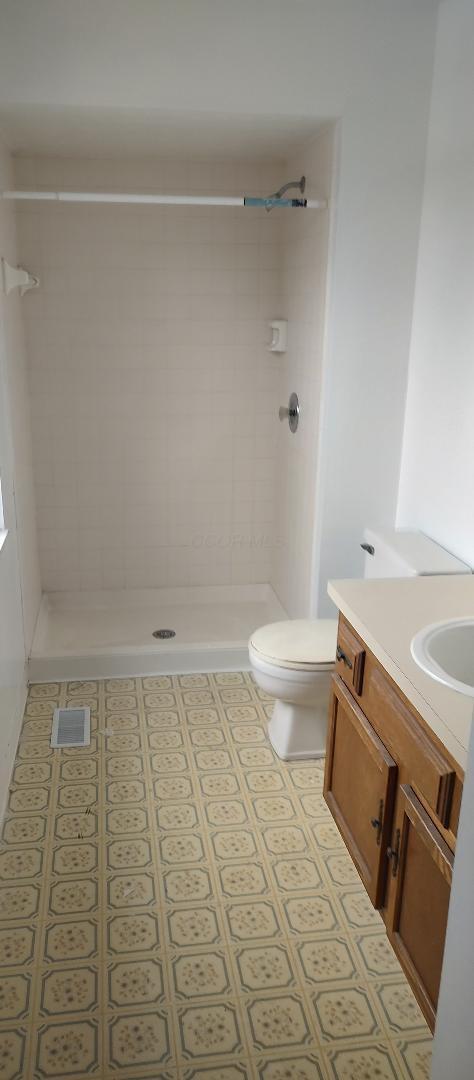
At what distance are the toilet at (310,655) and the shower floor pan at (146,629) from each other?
0.63 m

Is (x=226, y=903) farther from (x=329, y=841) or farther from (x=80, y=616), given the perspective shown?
(x=80, y=616)

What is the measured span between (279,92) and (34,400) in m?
1.86

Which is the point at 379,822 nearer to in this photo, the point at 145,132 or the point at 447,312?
the point at 447,312

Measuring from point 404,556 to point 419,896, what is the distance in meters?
1.20

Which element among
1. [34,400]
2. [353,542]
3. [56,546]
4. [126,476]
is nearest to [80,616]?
[56,546]

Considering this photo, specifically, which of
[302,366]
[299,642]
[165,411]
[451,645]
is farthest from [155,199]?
[451,645]

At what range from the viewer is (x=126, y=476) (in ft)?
14.0

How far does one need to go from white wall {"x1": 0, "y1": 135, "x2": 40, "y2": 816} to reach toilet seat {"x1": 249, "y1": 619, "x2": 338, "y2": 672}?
2.82 ft

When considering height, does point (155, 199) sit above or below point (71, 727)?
above

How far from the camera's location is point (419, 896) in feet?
6.14

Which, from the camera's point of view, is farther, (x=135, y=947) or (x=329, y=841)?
(x=329, y=841)

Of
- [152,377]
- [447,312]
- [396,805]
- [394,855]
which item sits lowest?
[394,855]

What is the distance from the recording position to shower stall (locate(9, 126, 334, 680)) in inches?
149

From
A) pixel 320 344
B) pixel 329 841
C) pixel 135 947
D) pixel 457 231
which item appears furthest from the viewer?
pixel 320 344
